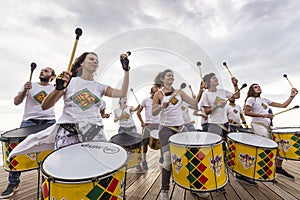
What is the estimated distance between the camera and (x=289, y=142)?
243 centimetres

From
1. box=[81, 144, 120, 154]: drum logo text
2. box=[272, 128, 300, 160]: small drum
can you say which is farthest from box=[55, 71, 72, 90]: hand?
box=[272, 128, 300, 160]: small drum

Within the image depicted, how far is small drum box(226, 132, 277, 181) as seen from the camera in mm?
1822

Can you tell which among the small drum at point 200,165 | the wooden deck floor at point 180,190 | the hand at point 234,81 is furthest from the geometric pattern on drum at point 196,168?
the hand at point 234,81

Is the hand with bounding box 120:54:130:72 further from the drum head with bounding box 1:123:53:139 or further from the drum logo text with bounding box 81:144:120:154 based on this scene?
the drum head with bounding box 1:123:53:139

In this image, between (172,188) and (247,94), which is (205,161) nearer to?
(172,188)

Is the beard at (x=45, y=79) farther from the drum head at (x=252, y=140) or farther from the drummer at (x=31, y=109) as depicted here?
the drum head at (x=252, y=140)

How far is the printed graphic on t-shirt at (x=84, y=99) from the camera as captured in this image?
117cm

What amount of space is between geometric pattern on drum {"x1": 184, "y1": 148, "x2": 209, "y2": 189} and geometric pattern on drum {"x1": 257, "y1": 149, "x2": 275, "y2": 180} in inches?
31.9

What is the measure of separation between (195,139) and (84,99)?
3.36 feet

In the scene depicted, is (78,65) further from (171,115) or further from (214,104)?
(214,104)

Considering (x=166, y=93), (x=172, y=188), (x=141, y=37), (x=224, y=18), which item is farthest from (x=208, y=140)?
(x=224, y=18)

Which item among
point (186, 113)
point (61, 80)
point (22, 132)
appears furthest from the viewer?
point (186, 113)

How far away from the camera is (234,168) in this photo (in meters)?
2.02

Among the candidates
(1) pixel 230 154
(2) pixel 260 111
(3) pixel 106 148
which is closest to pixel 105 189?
(3) pixel 106 148
